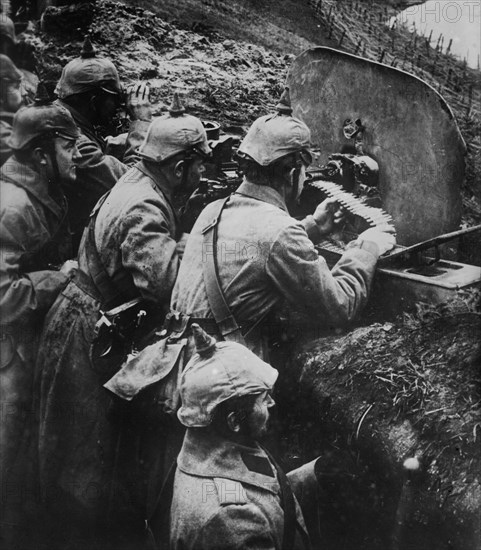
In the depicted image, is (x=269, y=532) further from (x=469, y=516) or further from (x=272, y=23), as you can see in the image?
(x=272, y=23)

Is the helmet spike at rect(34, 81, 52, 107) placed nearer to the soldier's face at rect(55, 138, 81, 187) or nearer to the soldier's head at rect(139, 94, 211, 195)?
the soldier's face at rect(55, 138, 81, 187)

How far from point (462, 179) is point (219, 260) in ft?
4.40

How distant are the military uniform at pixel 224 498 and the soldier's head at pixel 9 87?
200 cm

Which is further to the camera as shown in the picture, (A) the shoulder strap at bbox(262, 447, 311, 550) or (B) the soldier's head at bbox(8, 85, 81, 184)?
(B) the soldier's head at bbox(8, 85, 81, 184)

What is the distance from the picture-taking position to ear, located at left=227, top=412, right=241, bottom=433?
421 cm

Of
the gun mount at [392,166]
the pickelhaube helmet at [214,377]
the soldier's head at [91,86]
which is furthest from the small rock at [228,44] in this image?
the pickelhaube helmet at [214,377]

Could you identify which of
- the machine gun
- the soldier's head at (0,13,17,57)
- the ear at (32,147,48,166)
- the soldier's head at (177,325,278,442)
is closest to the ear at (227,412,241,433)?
the soldier's head at (177,325,278,442)

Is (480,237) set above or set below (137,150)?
above

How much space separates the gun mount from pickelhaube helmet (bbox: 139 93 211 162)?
2.33 feet

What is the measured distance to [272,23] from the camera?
5.59 meters

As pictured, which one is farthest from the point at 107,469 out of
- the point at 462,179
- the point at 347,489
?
the point at 462,179

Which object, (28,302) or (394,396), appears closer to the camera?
(394,396)

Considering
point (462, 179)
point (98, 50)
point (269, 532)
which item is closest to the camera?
point (269, 532)

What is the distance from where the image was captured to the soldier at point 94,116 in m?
5.29
